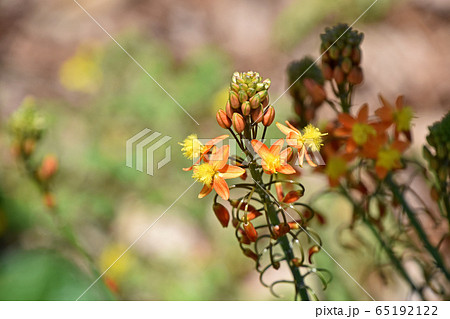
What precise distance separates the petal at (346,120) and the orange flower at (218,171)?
387 mm

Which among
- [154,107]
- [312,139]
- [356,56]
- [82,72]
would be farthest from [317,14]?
[312,139]

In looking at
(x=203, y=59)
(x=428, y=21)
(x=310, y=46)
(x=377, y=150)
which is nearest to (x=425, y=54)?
(x=428, y=21)

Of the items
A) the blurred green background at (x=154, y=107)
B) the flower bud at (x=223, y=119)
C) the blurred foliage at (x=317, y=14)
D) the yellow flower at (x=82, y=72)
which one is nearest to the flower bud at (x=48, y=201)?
the blurred green background at (x=154, y=107)

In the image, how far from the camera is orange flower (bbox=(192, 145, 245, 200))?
1.07 metres

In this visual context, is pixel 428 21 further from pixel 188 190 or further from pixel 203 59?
pixel 188 190

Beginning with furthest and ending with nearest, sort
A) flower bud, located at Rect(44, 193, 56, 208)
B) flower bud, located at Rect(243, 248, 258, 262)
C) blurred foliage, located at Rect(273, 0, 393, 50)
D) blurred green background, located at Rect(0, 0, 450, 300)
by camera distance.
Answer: blurred foliage, located at Rect(273, 0, 393, 50)
blurred green background, located at Rect(0, 0, 450, 300)
flower bud, located at Rect(44, 193, 56, 208)
flower bud, located at Rect(243, 248, 258, 262)

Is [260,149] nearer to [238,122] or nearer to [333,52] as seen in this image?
[238,122]

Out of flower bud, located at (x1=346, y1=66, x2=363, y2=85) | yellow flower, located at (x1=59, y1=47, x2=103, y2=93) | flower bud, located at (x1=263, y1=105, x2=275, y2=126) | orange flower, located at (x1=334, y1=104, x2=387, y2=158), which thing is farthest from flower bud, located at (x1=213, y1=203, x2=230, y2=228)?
yellow flower, located at (x1=59, y1=47, x2=103, y2=93)

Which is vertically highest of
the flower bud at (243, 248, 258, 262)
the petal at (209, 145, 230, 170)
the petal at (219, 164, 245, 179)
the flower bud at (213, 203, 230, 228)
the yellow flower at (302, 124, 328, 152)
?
the yellow flower at (302, 124, 328, 152)

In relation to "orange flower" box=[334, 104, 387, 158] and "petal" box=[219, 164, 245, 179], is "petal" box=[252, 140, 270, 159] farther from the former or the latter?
"orange flower" box=[334, 104, 387, 158]

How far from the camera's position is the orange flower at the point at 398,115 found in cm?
132

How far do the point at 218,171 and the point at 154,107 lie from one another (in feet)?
7.15

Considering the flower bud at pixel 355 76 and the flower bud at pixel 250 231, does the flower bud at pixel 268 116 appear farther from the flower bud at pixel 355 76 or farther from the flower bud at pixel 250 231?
the flower bud at pixel 355 76

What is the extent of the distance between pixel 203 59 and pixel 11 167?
1.50 metres
